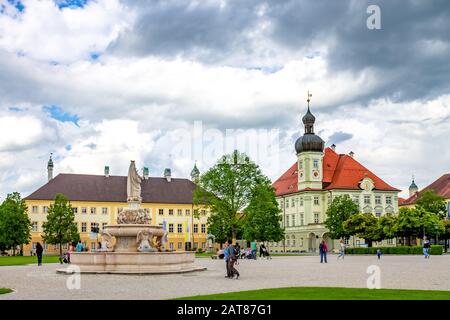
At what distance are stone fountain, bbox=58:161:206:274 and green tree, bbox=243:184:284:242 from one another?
40.3 m

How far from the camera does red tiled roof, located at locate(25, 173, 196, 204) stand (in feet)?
Result: 353

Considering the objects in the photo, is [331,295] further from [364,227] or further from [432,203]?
[432,203]

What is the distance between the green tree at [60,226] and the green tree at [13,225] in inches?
117

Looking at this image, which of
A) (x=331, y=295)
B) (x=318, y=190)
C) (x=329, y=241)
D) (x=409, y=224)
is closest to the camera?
(x=331, y=295)

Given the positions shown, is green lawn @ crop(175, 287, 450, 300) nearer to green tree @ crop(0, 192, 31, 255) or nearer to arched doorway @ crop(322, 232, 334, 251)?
green tree @ crop(0, 192, 31, 255)

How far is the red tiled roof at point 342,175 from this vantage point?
353ft

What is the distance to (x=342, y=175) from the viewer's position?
108750mm

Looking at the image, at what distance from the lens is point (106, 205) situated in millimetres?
109688

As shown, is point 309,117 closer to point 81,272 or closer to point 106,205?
point 106,205

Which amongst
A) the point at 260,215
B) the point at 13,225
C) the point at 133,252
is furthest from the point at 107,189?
the point at 133,252

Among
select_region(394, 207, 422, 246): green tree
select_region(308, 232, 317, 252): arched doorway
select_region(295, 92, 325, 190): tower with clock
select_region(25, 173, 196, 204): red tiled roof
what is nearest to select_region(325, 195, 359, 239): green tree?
select_region(394, 207, 422, 246): green tree

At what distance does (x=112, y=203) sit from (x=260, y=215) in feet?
135

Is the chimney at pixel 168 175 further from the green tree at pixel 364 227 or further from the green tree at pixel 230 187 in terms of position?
the green tree at pixel 364 227
